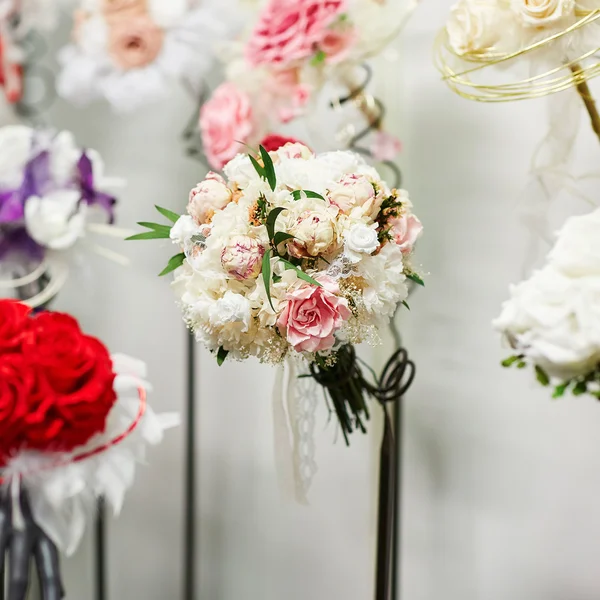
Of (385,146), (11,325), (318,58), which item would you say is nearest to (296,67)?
(318,58)

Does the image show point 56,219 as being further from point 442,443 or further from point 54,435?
point 442,443

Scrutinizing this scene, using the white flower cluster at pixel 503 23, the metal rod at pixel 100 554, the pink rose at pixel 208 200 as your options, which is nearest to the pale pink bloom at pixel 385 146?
the white flower cluster at pixel 503 23

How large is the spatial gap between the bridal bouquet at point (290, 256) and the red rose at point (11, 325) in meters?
0.22

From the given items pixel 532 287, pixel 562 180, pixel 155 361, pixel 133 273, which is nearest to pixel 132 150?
pixel 133 273

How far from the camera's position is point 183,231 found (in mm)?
691

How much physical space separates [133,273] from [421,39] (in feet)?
2.31

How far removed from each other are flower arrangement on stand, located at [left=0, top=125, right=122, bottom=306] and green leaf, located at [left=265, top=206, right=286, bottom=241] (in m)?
0.47

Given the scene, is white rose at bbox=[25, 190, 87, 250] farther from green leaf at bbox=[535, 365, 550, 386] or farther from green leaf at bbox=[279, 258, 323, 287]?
green leaf at bbox=[535, 365, 550, 386]

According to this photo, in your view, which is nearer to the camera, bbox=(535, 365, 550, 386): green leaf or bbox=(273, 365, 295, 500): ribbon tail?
bbox=(535, 365, 550, 386): green leaf

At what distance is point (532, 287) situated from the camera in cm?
59

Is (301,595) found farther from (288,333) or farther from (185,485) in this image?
(288,333)

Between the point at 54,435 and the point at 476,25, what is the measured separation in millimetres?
649

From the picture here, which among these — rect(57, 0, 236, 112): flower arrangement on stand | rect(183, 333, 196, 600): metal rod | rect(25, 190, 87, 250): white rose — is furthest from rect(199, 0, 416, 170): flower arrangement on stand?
rect(183, 333, 196, 600): metal rod

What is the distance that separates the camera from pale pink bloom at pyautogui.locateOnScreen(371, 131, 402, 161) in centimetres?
101
